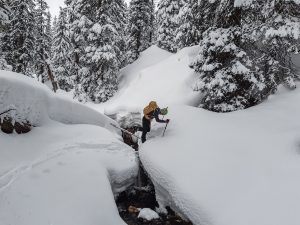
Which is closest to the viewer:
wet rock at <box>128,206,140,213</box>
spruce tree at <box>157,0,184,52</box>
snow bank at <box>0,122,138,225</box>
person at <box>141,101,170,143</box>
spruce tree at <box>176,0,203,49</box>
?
snow bank at <box>0,122,138,225</box>

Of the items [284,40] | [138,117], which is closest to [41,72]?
[138,117]

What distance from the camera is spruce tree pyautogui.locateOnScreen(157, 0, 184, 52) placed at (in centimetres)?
3116

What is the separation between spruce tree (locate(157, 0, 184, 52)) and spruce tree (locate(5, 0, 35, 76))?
12.6 m

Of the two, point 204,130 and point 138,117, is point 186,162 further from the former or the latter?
point 138,117

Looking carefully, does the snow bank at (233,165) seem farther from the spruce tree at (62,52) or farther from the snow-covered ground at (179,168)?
the spruce tree at (62,52)

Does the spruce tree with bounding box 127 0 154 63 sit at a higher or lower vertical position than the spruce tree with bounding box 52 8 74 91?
higher

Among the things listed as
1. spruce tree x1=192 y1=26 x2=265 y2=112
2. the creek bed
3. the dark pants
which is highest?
spruce tree x1=192 y1=26 x2=265 y2=112

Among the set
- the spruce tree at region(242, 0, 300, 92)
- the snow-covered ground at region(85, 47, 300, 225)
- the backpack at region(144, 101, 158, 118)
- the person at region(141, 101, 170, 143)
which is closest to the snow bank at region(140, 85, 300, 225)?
the snow-covered ground at region(85, 47, 300, 225)

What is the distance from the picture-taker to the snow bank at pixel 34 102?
10641mm

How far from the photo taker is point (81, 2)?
25.9 meters

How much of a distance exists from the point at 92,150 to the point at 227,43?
640 centimetres

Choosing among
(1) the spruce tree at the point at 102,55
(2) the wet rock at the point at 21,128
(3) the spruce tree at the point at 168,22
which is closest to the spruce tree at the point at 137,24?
(3) the spruce tree at the point at 168,22

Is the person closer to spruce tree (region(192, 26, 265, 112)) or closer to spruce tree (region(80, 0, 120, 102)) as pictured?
spruce tree (region(192, 26, 265, 112))

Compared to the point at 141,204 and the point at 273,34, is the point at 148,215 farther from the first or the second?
the point at 273,34
